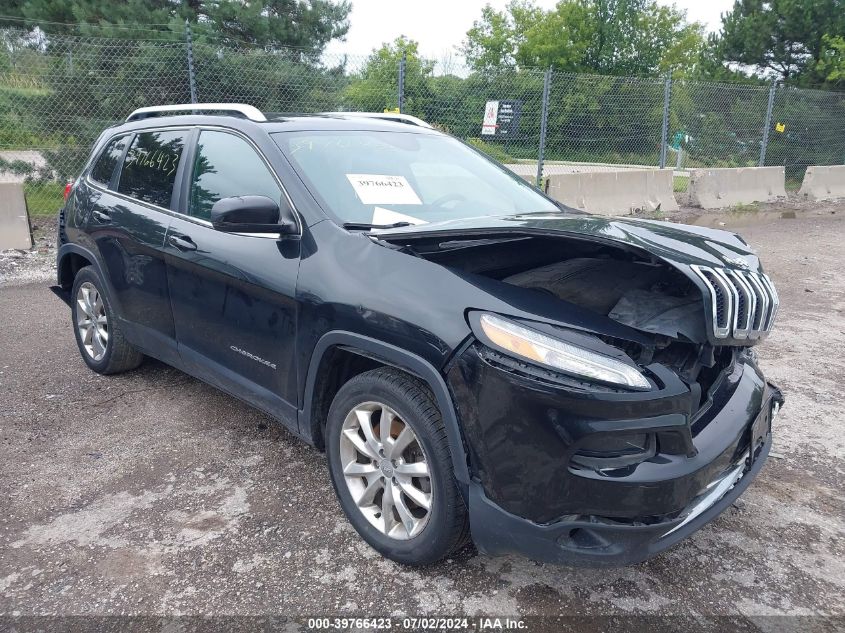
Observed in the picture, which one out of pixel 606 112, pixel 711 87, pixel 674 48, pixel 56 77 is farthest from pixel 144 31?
pixel 674 48

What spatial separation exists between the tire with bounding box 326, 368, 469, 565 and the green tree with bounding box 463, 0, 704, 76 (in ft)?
140

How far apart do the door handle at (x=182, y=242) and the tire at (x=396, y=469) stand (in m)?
1.30

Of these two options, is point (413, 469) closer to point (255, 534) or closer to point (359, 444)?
point (359, 444)

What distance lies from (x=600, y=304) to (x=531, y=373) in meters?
0.55

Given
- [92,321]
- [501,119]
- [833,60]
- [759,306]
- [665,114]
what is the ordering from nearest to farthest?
1. [759,306]
2. [92,321]
3. [501,119]
4. [665,114]
5. [833,60]

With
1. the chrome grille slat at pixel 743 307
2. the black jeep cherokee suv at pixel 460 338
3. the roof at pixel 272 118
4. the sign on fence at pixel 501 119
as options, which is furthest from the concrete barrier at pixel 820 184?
the chrome grille slat at pixel 743 307

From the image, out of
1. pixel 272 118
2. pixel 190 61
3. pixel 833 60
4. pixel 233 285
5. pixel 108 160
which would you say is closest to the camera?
pixel 233 285

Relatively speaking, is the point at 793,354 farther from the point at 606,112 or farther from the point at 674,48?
the point at 674,48

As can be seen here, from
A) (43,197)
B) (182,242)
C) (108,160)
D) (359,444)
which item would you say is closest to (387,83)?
(43,197)

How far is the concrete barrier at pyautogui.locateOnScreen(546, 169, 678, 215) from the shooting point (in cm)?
1025

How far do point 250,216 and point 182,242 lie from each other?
0.87m

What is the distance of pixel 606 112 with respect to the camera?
40.9 feet

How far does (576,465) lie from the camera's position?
2.12m

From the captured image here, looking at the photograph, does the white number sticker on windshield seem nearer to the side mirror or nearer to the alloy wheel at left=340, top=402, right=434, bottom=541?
the side mirror
